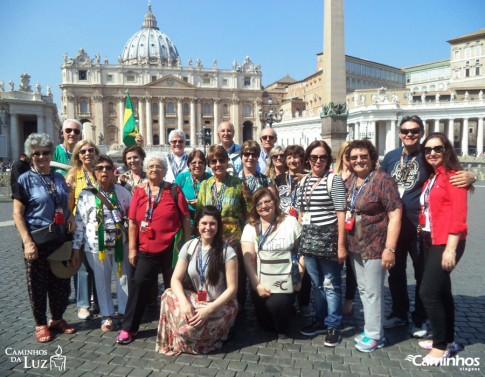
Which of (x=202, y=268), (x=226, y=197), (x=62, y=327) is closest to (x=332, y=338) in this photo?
(x=202, y=268)

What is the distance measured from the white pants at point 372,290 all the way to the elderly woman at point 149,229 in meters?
1.76

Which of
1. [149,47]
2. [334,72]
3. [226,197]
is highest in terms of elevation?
[149,47]

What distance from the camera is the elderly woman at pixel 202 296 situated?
344cm

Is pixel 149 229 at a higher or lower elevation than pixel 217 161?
lower

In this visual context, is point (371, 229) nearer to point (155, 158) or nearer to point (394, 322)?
point (394, 322)

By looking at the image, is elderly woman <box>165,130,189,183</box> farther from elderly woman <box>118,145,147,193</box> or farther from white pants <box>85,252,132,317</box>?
white pants <box>85,252,132,317</box>

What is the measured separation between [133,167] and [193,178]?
755 millimetres

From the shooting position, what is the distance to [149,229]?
373cm

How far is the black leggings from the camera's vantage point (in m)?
3.20

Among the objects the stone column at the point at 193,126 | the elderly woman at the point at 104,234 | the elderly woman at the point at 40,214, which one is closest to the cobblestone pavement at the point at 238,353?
the elderly woman at the point at 40,214

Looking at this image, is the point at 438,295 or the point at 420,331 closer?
the point at 438,295

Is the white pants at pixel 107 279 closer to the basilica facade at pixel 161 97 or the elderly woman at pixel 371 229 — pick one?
the elderly woman at pixel 371 229

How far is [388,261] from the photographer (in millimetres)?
3311

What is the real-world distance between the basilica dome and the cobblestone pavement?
87812 millimetres
